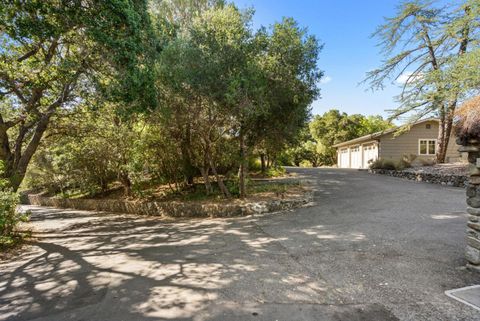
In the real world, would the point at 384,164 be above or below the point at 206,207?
above

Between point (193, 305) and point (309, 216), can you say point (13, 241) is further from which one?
point (309, 216)

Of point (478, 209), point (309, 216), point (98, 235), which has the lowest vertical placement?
point (98, 235)

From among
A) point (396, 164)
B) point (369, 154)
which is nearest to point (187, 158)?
point (396, 164)

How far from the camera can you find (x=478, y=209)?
3793 millimetres

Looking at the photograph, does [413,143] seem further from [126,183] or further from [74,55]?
[74,55]

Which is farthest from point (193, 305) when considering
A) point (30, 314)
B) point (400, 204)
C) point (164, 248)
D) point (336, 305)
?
point (400, 204)

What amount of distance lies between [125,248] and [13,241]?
12.3ft

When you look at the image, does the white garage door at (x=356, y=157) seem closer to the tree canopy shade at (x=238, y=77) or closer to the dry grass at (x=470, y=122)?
the tree canopy shade at (x=238, y=77)

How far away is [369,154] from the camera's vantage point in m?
22.1

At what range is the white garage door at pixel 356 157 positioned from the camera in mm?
24034

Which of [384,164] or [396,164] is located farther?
[384,164]

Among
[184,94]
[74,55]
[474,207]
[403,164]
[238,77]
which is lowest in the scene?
[474,207]

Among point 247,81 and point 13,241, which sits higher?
point 247,81

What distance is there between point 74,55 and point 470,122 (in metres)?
8.86
